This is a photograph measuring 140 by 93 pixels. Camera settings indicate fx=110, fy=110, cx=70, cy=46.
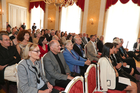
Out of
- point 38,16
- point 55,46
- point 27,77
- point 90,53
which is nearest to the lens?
point 27,77

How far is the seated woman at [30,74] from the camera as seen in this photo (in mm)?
1615

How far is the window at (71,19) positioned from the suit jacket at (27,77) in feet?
28.4

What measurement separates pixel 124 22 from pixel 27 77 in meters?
8.51

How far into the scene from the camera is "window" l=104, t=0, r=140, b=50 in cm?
797

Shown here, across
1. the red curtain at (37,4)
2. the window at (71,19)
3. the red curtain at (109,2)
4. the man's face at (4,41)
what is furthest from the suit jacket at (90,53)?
the red curtain at (37,4)

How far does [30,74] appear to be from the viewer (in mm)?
1705

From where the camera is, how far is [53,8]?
11.3 meters

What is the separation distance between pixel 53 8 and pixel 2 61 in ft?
32.0

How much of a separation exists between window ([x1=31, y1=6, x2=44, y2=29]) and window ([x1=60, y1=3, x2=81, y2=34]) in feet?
10.1

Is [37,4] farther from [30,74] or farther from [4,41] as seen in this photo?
[30,74]

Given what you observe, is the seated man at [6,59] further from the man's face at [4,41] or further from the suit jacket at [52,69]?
the suit jacket at [52,69]

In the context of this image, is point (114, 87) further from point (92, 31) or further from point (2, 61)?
Result: point (92, 31)

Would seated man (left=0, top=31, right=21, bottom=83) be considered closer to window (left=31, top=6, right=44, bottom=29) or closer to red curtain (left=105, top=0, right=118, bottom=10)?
red curtain (left=105, top=0, right=118, bottom=10)

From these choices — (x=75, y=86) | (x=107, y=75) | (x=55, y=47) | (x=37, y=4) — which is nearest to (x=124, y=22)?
(x=107, y=75)
